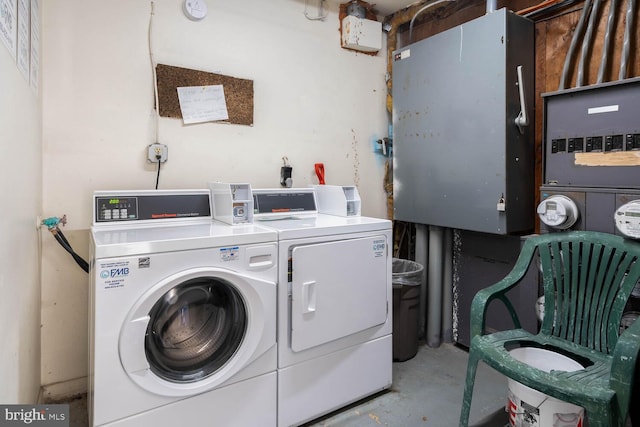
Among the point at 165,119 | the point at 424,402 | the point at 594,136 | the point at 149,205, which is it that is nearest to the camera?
the point at 594,136

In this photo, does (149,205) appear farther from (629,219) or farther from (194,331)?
(629,219)

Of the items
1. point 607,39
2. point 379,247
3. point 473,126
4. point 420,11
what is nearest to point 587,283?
point 379,247

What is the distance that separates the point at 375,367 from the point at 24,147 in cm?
190

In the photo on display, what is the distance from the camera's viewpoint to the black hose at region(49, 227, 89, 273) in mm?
1782

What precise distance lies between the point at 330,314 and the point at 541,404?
2.99 feet

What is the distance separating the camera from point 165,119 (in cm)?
212

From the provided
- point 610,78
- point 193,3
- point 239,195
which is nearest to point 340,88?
point 193,3

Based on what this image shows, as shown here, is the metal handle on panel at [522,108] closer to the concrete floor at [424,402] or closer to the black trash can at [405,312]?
the black trash can at [405,312]

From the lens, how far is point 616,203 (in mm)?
1674

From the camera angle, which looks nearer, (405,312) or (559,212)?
(559,212)

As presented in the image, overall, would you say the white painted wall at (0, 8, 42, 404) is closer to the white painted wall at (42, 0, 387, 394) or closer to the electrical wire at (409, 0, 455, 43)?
the white painted wall at (42, 0, 387, 394)

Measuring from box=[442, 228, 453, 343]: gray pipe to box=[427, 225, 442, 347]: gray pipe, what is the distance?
3cm

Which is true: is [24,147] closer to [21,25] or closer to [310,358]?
[21,25]

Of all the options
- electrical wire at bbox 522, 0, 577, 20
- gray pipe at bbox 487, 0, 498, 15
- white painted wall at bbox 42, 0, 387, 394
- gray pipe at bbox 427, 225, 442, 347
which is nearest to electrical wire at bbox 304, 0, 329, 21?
white painted wall at bbox 42, 0, 387, 394
